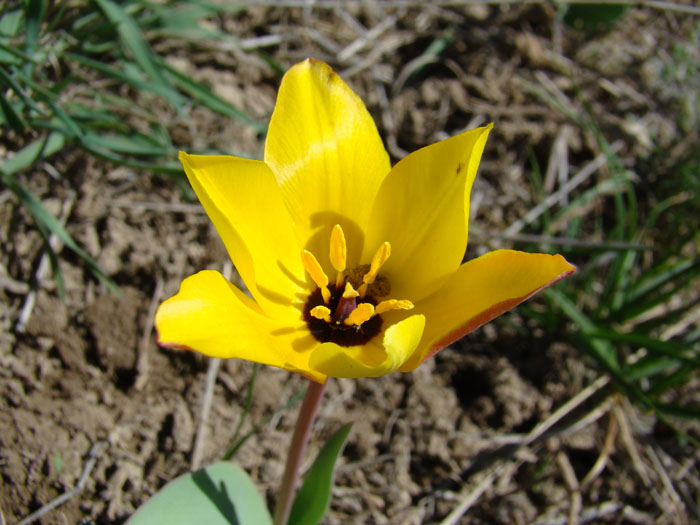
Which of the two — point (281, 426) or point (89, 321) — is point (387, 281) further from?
point (89, 321)

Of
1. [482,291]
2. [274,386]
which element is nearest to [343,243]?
[482,291]

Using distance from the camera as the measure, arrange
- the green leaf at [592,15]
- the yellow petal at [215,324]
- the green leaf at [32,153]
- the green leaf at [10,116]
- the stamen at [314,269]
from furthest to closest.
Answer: the green leaf at [592,15] → the green leaf at [32,153] → the green leaf at [10,116] → the stamen at [314,269] → the yellow petal at [215,324]

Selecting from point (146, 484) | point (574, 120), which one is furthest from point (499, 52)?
point (146, 484)

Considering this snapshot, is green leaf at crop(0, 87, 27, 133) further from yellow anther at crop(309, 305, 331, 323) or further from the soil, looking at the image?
yellow anther at crop(309, 305, 331, 323)

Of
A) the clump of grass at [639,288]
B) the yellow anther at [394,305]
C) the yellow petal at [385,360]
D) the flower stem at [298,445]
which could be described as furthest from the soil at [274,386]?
the yellow petal at [385,360]

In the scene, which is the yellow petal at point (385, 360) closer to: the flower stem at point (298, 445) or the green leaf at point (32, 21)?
the flower stem at point (298, 445)

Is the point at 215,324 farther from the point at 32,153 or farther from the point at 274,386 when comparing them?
the point at 32,153

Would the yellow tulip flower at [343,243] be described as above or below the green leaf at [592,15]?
below
